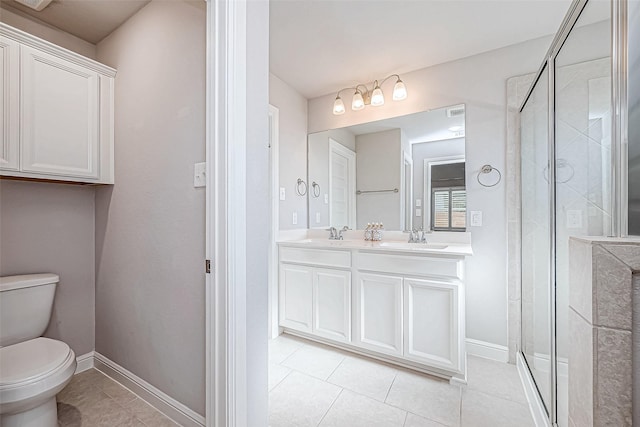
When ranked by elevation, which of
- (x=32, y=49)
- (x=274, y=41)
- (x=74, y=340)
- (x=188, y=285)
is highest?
(x=274, y=41)

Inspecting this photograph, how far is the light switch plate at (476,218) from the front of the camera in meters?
2.09

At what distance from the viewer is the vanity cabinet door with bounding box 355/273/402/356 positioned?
1.85m

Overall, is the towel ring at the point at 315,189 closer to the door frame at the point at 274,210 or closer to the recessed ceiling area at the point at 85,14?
the door frame at the point at 274,210

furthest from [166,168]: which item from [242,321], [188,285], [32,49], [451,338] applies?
[451,338]

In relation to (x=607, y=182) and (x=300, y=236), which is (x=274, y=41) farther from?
(x=607, y=182)

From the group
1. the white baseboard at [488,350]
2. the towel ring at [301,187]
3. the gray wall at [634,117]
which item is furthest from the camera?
the towel ring at [301,187]

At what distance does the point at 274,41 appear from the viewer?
2004mm

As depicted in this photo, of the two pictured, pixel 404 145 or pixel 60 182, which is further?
pixel 404 145

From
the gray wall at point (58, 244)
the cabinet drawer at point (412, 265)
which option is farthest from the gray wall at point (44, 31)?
the cabinet drawer at point (412, 265)

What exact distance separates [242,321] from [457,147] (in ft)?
6.68

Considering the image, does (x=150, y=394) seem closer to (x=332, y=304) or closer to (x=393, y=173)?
(x=332, y=304)

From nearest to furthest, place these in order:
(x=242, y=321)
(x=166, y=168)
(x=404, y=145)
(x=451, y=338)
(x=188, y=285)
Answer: (x=242, y=321) < (x=188, y=285) < (x=166, y=168) < (x=451, y=338) < (x=404, y=145)

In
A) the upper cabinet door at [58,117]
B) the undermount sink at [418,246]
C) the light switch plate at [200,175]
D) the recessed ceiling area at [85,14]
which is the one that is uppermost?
the recessed ceiling area at [85,14]

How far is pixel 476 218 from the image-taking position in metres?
2.10
